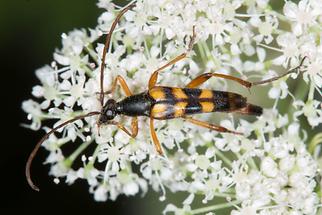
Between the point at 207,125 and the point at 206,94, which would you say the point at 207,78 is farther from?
the point at 207,125

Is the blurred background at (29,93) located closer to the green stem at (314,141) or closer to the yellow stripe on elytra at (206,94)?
the yellow stripe on elytra at (206,94)

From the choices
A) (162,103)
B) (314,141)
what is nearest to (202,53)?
(162,103)

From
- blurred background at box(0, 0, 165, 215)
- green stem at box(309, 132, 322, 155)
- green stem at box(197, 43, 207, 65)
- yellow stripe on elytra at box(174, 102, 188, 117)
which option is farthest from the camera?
blurred background at box(0, 0, 165, 215)

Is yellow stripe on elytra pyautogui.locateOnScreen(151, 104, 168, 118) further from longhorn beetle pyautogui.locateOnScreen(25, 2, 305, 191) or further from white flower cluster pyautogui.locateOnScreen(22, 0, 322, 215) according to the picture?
white flower cluster pyautogui.locateOnScreen(22, 0, 322, 215)

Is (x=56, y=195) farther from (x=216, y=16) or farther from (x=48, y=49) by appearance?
(x=216, y=16)

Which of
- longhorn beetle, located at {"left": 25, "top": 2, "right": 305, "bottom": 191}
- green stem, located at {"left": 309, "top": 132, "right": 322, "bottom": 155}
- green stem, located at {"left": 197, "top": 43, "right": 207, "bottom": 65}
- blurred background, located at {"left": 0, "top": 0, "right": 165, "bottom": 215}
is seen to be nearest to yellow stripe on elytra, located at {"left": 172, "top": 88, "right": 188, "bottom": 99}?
longhorn beetle, located at {"left": 25, "top": 2, "right": 305, "bottom": 191}
